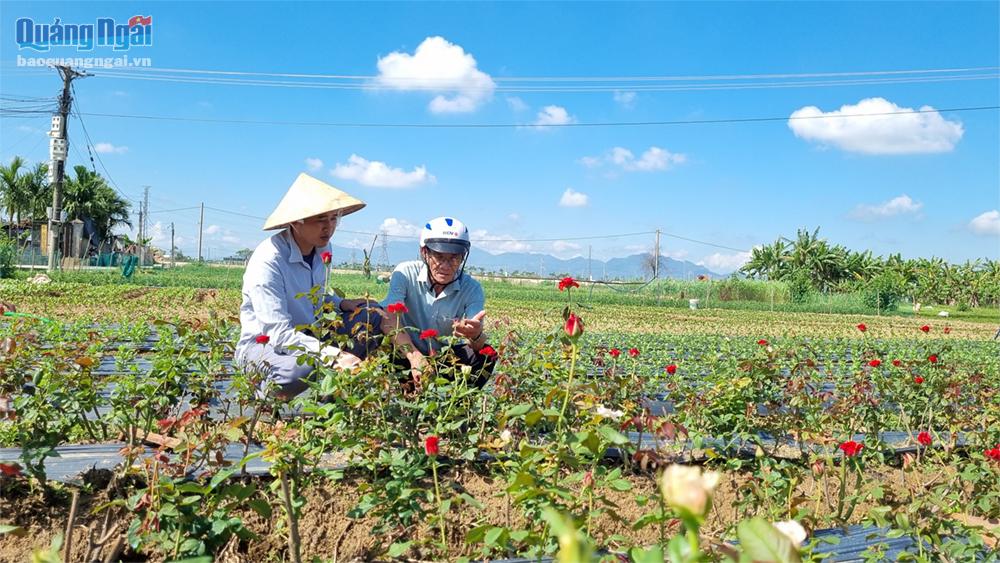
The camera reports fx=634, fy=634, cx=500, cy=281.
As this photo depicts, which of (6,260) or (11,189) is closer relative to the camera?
(6,260)

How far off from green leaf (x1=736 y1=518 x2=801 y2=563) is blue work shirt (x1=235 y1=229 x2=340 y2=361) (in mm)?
2416

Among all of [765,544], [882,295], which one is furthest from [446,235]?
[882,295]

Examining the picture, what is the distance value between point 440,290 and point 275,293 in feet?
2.82

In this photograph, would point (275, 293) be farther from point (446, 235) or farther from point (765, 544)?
point (765, 544)

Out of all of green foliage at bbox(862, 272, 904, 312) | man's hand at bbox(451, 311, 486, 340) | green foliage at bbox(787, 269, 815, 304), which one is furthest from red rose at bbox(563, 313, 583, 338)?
green foliage at bbox(862, 272, 904, 312)

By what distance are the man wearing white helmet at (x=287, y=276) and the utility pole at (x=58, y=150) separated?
23770 millimetres

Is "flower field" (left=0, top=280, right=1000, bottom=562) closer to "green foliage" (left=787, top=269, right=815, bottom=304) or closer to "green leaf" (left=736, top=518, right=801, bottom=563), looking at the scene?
"green leaf" (left=736, top=518, right=801, bottom=563)

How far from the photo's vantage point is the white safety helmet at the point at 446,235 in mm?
3102

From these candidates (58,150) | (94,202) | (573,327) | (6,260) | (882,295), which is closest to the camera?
(573,327)

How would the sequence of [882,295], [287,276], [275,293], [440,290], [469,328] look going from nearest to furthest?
[469,328]
[275,293]
[287,276]
[440,290]
[882,295]

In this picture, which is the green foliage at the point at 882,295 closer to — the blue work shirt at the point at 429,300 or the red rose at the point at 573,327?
the blue work shirt at the point at 429,300

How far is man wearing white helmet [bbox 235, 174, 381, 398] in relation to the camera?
2.87 meters

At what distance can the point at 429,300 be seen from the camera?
3.43m

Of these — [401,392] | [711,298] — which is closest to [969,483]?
[401,392]
